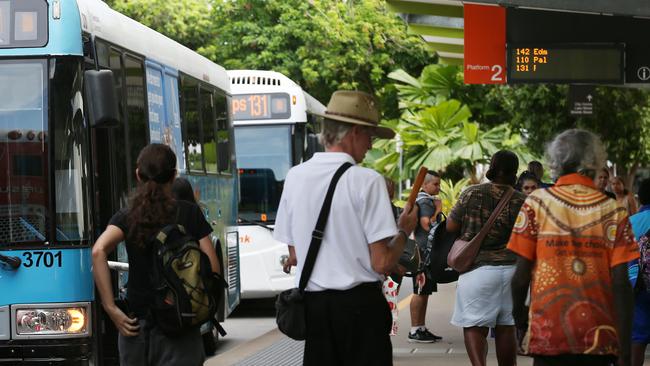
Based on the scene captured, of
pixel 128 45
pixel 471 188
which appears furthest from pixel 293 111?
pixel 471 188

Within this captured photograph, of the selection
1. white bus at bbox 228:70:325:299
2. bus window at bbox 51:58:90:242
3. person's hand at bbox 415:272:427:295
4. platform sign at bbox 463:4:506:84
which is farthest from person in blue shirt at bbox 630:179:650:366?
white bus at bbox 228:70:325:299

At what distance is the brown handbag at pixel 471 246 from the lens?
8305 millimetres

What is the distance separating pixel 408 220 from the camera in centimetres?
576

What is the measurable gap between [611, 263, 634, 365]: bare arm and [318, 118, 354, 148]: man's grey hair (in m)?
1.31

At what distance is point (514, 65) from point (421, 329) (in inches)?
160

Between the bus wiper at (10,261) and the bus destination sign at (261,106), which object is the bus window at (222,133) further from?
the bus wiper at (10,261)

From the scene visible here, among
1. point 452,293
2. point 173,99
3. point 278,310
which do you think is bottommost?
point 452,293

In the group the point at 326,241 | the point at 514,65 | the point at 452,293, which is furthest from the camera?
the point at 452,293

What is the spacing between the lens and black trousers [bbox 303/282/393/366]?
5.39 m

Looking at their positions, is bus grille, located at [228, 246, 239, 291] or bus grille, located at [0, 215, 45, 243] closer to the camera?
bus grille, located at [0, 215, 45, 243]

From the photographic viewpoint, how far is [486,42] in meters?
16.5

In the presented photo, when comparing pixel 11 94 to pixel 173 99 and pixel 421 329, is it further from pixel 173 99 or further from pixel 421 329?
pixel 421 329

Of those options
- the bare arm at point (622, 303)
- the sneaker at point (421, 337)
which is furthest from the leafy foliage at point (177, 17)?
the bare arm at point (622, 303)

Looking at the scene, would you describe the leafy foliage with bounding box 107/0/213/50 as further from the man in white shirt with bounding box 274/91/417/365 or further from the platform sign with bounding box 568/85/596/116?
the man in white shirt with bounding box 274/91/417/365
